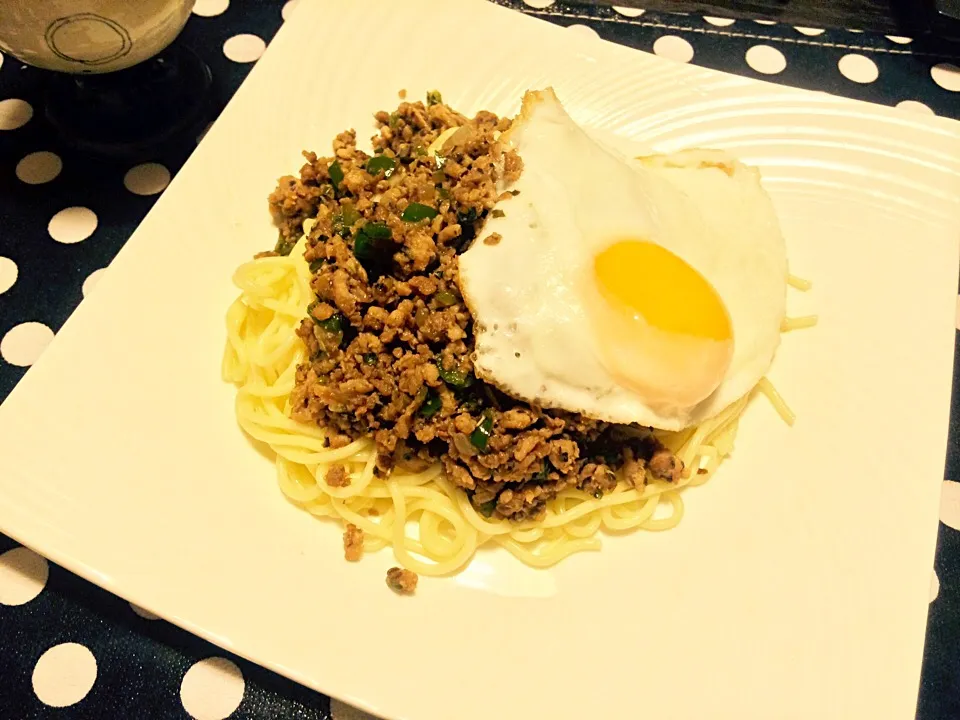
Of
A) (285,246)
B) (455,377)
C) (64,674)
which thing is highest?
(455,377)

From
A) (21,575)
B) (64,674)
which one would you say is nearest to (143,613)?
(64,674)

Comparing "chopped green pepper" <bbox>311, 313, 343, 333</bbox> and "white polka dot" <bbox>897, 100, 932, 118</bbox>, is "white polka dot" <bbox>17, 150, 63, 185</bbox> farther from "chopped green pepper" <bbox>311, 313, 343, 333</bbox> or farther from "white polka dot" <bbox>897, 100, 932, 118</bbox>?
"white polka dot" <bbox>897, 100, 932, 118</bbox>

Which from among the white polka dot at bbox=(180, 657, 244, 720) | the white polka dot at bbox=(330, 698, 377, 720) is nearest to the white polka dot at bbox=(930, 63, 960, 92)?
the white polka dot at bbox=(330, 698, 377, 720)

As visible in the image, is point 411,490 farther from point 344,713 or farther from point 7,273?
point 7,273

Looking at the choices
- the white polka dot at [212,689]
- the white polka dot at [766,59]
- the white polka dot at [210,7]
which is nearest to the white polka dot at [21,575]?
the white polka dot at [212,689]

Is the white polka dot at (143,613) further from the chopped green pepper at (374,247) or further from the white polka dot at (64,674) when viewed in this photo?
the chopped green pepper at (374,247)
